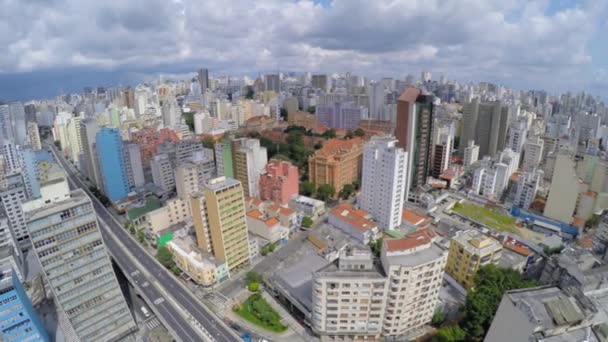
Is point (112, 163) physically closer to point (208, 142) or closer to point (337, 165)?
point (208, 142)

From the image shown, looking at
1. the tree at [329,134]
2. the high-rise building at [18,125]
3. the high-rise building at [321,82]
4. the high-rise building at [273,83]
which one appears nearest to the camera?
the high-rise building at [18,125]

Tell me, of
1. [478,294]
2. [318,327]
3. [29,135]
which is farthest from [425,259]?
[29,135]

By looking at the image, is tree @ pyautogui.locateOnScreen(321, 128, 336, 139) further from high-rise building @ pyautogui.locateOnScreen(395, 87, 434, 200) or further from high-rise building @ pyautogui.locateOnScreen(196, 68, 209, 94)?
high-rise building @ pyautogui.locateOnScreen(196, 68, 209, 94)

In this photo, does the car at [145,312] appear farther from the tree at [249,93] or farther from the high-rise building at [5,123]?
the tree at [249,93]

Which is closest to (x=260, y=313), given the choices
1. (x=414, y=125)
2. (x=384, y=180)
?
(x=384, y=180)

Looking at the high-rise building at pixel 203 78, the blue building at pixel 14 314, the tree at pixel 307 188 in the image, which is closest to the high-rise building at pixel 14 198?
the blue building at pixel 14 314

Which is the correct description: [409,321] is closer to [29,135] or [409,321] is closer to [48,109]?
[29,135]
